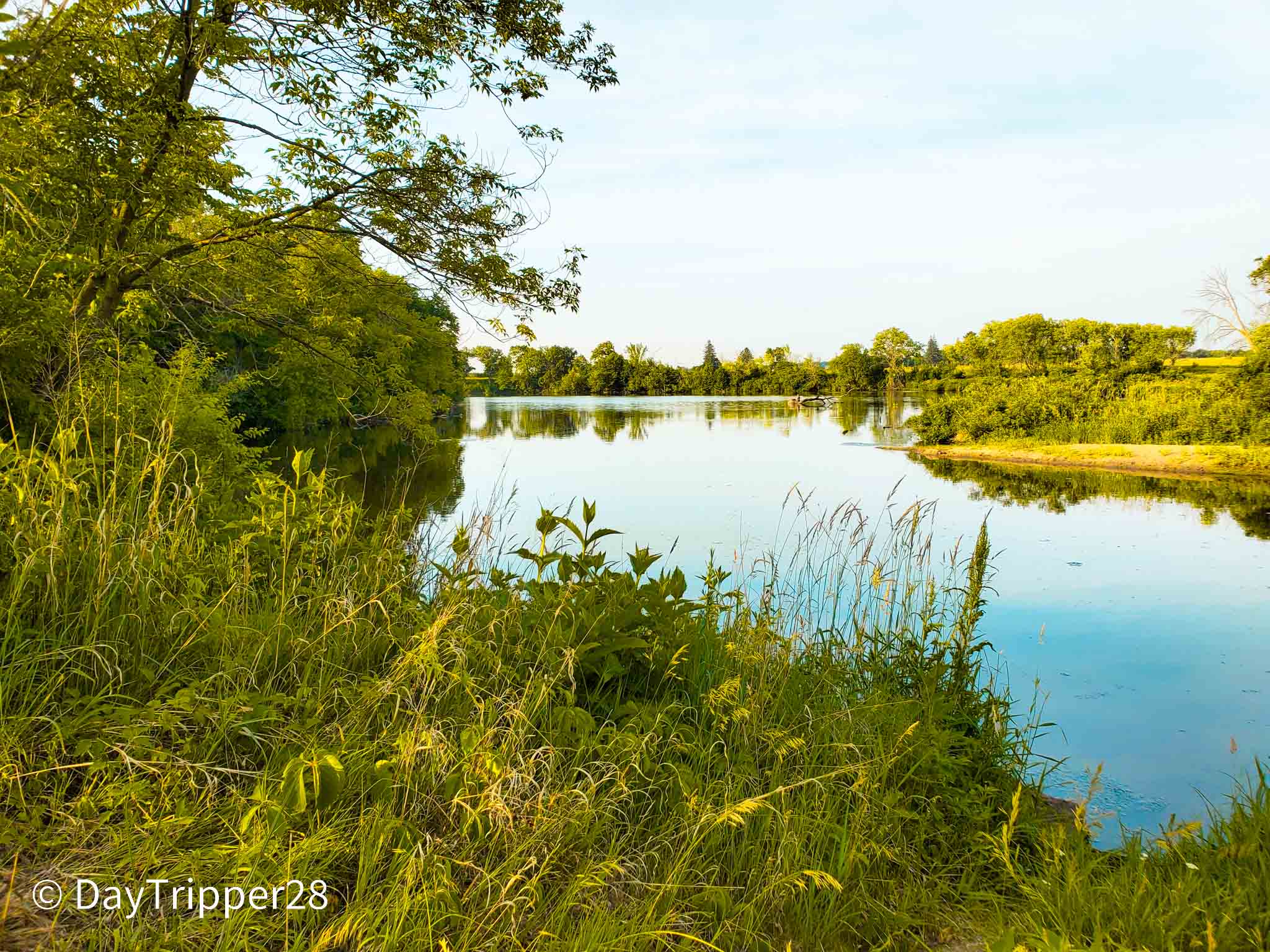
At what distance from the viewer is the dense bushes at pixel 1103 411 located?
20.0m

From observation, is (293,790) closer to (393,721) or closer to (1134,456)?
(393,721)

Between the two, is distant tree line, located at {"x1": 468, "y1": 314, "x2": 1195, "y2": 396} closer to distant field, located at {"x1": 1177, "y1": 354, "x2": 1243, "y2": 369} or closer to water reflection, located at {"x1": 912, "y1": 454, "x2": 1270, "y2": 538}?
distant field, located at {"x1": 1177, "y1": 354, "x2": 1243, "y2": 369}

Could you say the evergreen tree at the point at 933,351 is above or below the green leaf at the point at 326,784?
above

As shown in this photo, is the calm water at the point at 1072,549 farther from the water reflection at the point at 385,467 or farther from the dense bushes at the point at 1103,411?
the dense bushes at the point at 1103,411

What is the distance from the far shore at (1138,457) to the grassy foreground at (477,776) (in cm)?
2029

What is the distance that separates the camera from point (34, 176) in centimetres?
465

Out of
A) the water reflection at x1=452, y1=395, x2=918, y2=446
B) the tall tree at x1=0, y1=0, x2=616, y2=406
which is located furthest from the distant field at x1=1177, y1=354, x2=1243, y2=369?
the tall tree at x1=0, y1=0, x2=616, y2=406

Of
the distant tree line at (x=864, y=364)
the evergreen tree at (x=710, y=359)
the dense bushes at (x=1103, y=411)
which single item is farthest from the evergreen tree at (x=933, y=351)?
the dense bushes at (x=1103, y=411)

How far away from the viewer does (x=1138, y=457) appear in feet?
65.4

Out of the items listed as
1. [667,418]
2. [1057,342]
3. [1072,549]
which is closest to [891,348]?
[1057,342]

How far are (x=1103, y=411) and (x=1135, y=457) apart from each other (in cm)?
514

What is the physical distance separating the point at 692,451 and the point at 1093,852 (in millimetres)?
23729

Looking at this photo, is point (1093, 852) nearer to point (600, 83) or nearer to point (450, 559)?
point (450, 559)

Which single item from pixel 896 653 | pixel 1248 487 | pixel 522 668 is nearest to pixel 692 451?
pixel 1248 487
